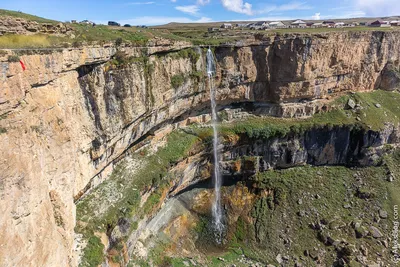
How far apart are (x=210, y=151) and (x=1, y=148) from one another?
69.5 feet

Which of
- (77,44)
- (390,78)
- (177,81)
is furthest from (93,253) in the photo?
(390,78)

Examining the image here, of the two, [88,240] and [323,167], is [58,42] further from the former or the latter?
[323,167]

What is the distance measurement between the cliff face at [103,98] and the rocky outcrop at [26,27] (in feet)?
7.38

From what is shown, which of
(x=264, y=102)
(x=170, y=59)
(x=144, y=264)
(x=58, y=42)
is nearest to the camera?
(x=58, y=42)

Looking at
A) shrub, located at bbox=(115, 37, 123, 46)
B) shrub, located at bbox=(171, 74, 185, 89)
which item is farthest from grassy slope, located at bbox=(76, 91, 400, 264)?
shrub, located at bbox=(115, 37, 123, 46)

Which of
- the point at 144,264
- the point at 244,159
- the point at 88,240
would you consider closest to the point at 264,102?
the point at 244,159

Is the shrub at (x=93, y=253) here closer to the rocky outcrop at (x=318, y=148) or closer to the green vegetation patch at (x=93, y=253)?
the green vegetation patch at (x=93, y=253)

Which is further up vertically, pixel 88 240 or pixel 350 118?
pixel 350 118

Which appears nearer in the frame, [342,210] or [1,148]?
[1,148]

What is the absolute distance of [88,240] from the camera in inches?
699

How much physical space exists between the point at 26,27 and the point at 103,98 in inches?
236

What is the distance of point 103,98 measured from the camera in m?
20.1

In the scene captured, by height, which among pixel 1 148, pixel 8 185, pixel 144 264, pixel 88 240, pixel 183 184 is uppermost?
pixel 1 148

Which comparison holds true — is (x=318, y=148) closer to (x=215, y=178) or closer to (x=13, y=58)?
(x=215, y=178)
